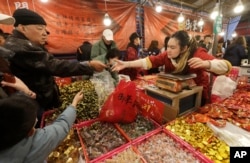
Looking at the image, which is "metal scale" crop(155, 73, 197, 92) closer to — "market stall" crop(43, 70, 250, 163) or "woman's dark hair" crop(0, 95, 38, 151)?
"market stall" crop(43, 70, 250, 163)

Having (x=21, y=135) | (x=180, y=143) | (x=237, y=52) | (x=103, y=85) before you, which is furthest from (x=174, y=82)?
(x=237, y=52)

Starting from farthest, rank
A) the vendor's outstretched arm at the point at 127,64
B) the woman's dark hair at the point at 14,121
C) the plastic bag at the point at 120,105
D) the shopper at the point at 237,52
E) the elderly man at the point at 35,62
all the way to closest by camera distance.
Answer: the shopper at the point at 237,52, the vendor's outstretched arm at the point at 127,64, the plastic bag at the point at 120,105, the elderly man at the point at 35,62, the woman's dark hair at the point at 14,121

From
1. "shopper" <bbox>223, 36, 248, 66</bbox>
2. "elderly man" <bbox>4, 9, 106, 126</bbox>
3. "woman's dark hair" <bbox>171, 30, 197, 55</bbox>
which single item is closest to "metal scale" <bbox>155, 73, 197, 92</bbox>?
"woman's dark hair" <bbox>171, 30, 197, 55</bbox>

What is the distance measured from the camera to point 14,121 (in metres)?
0.76

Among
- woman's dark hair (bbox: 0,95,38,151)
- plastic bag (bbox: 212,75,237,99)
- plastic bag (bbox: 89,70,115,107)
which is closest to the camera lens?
woman's dark hair (bbox: 0,95,38,151)

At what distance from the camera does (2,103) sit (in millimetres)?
756

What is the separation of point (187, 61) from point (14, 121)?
1.65 m

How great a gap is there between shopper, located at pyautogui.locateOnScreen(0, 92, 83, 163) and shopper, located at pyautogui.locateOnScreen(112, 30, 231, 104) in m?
1.30

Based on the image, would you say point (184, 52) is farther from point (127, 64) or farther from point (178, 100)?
point (127, 64)

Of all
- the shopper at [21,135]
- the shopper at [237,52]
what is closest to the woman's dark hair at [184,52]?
the shopper at [21,135]

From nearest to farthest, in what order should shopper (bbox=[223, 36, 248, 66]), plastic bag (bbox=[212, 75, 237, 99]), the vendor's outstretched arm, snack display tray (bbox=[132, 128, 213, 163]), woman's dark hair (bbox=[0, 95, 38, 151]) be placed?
woman's dark hair (bbox=[0, 95, 38, 151]), snack display tray (bbox=[132, 128, 213, 163]), the vendor's outstretched arm, plastic bag (bbox=[212, 75, 237, 99]), shopper (bbox=[223, 36, 248, 66])

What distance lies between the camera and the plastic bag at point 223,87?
2139 millimetres

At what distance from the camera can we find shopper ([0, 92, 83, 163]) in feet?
2.44

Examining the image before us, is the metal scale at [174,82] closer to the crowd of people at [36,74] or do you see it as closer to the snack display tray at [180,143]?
the crowd of people at [36,74]
